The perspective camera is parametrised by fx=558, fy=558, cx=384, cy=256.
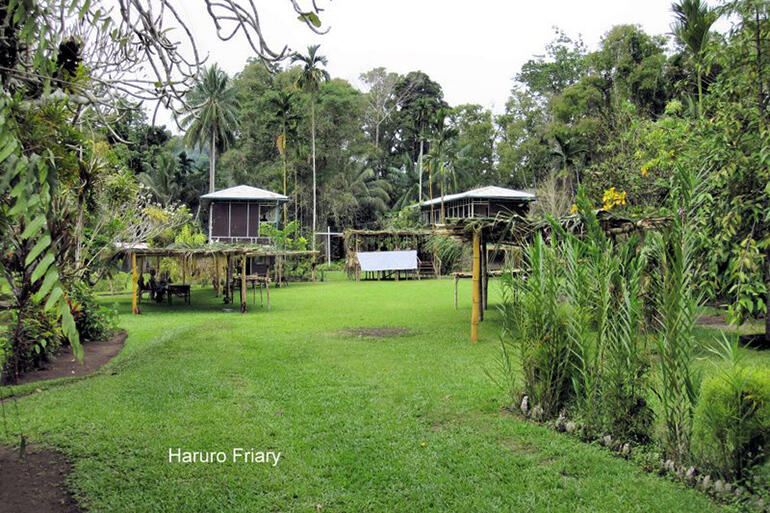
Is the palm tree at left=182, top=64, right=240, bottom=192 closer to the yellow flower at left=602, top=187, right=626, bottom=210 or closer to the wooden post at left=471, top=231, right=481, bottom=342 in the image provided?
the yellow flower at left=602, top=187, right=626, bottom=210

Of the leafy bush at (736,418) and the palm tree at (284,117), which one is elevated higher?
the palm tree at (284,117)

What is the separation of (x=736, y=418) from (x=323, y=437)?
3255 millimetres

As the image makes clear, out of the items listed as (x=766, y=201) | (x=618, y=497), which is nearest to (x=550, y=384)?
(x=618, y=497)

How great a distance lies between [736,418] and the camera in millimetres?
3791

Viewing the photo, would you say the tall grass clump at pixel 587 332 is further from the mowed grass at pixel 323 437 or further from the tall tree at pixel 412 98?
the tall tree at pixel 412 98

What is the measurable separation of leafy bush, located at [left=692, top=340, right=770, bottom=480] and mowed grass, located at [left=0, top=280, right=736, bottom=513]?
386mm

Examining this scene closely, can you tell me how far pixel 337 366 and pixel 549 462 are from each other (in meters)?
4.18

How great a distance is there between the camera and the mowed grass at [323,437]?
12.6 feet

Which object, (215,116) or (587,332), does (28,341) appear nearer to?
(587,332)

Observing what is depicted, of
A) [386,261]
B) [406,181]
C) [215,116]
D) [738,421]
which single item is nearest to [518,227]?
[738,421]

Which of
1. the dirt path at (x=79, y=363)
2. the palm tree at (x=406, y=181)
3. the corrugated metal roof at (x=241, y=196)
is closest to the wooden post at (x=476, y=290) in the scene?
the dirt path at (x=79, y=363)

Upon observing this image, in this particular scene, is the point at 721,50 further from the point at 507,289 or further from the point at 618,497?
the point at 618,497

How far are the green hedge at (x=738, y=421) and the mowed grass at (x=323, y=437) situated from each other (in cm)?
37

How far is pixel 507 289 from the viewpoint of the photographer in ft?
20.7
